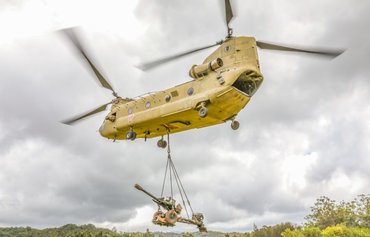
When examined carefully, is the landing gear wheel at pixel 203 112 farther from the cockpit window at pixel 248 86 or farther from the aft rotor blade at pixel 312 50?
the aft rotor blade at pixel 312 50

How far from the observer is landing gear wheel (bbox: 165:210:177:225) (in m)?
12.3

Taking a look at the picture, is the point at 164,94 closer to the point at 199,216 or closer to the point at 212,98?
the point at 212,98

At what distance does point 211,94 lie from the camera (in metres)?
13.2

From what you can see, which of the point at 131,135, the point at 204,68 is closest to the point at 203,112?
the point at 204,68

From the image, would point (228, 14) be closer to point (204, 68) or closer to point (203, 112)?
point (204, 68)

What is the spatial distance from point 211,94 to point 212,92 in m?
0.11

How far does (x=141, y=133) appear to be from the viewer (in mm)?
17109

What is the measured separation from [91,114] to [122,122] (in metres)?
3.80

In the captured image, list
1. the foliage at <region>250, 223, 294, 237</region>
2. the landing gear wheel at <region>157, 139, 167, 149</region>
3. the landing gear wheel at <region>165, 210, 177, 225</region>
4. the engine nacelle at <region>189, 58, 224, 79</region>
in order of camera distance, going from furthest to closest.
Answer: the foliage at <region>250, 223, 294, 237</region> → the landing gear wheel at <region>157, 139, 167, 149</region> → the engine nacelle at <region>189, 58, 224, 79</region> → the landing gear wheel at <region>165, 210, 177, 225</region>

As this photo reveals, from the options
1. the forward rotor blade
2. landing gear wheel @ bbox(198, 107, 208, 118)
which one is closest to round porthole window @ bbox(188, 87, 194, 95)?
landing gear wheel @ bbox(198, 107, 208, 118)

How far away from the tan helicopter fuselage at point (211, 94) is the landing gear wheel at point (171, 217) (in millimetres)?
3748

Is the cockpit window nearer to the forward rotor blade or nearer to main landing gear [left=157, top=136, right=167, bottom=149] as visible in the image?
the forward rotor blade

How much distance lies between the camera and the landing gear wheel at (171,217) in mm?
12289

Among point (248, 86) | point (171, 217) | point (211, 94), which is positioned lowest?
point (171, 217)
